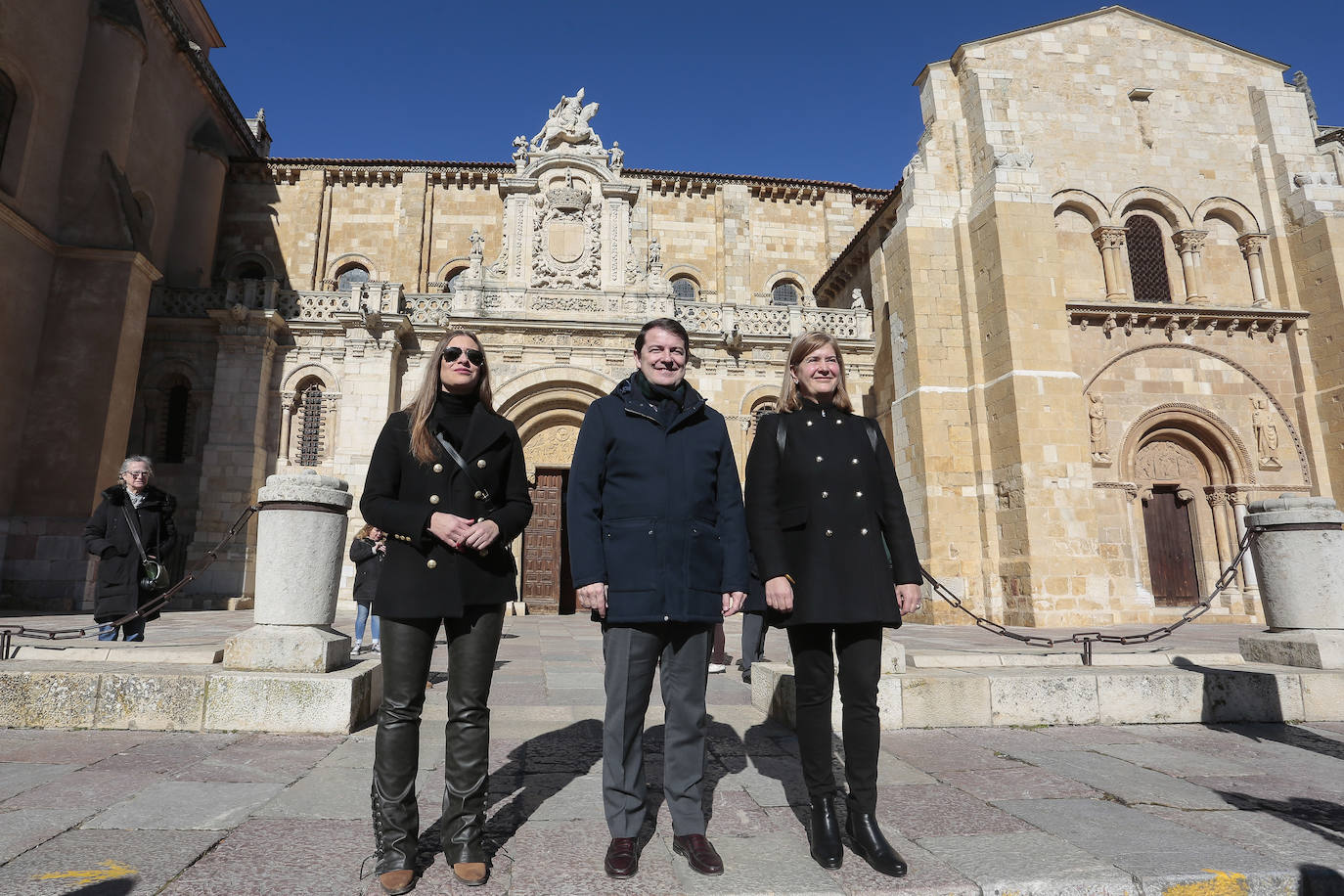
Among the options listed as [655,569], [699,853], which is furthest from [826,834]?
[655,569]

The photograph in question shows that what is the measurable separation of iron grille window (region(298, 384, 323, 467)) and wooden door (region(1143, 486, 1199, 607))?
1907 centimetres

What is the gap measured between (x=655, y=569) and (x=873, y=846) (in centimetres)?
128

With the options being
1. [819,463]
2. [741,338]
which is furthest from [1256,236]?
[819,463]

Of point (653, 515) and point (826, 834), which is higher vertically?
point (653, 515)

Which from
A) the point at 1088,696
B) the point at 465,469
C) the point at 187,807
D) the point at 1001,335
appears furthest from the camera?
the point at 1001,335

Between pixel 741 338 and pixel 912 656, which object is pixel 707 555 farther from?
pixel 741 338

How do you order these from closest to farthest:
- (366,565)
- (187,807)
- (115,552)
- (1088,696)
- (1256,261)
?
(187,807) → (1088,696) → (115,552) → (366,565) → (1256,261)

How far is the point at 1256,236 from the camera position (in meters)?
16.9

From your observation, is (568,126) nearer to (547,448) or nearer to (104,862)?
(547,448)

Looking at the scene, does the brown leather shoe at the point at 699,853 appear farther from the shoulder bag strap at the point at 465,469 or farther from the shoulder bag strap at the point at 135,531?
the shoulder bag strap at the point at 135,531

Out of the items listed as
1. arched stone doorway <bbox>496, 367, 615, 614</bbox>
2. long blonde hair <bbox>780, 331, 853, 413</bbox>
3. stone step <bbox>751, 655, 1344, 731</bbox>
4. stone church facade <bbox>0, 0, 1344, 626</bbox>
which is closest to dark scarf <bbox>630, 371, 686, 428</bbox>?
long blonde hair <bbox>780, 331, 853, 413</bbox>

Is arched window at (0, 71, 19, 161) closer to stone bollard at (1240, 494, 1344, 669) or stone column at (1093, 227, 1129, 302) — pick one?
stone bollard at (1240, 494, 1344, 669)

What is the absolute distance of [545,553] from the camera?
632 inches

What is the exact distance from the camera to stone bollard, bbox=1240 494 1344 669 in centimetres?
560
